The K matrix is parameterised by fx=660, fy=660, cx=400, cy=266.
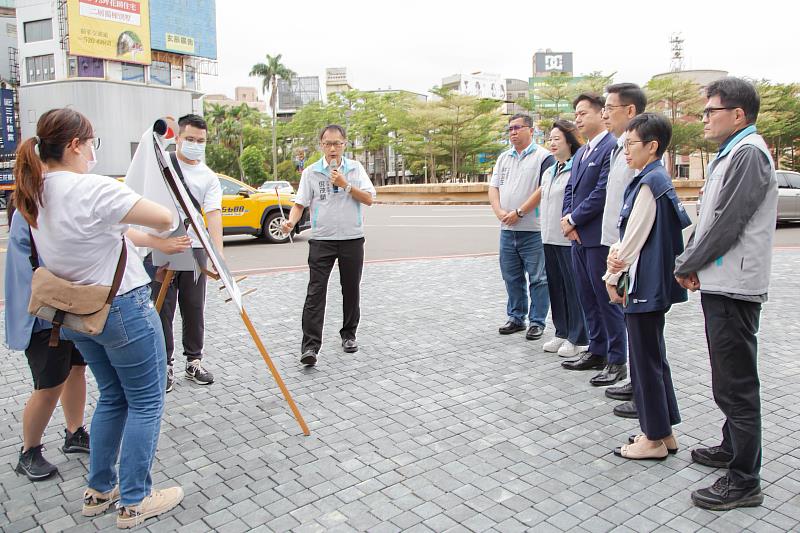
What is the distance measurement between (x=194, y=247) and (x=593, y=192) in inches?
114

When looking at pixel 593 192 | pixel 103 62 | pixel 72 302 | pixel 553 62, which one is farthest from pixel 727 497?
pixel 553 62

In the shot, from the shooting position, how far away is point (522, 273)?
6.36 metres

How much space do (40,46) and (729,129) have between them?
59757mm

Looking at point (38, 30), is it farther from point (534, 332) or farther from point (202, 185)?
point (534, 332)

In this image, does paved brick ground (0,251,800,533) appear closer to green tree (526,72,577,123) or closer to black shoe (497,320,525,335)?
black shoe (497,320,525,335)

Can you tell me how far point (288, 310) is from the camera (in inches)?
294

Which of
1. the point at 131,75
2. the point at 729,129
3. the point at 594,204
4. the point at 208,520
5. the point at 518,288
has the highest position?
the point at 131,75

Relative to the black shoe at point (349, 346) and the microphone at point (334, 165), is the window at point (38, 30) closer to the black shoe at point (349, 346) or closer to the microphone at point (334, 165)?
the microphone at point (334, 165)

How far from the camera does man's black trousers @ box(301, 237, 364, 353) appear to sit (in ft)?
17.8

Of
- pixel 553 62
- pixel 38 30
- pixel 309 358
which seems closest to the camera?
pixel 309 358

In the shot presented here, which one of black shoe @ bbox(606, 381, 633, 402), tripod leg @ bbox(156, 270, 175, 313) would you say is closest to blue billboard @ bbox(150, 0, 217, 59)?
tripod leg @ bbox(156, 270, 175, 313)

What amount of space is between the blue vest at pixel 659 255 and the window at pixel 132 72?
57.8 m

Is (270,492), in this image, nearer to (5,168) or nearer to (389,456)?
(389,456)

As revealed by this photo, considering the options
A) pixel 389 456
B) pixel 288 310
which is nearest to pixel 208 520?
pixel 389 456
